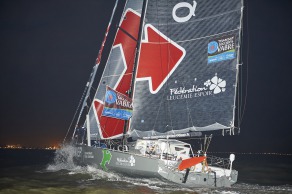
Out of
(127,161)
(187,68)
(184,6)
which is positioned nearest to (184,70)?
(187,68)

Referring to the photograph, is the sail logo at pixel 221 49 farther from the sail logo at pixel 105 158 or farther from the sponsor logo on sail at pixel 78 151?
the sponsor logo on sail at pixel 78 151

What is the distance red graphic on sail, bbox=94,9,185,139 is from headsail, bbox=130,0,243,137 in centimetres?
7

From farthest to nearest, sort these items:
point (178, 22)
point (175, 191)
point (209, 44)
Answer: point (178, 22), point (209, 44), point (175, 191)

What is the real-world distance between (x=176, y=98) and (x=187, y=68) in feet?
6.40

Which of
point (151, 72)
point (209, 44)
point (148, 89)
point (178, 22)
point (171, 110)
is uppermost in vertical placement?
point (178, 22)

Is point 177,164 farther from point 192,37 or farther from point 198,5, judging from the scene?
point 198,5

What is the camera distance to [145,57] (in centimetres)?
1909

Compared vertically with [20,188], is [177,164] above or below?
above

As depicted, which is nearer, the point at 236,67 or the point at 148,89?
the point at 236,67

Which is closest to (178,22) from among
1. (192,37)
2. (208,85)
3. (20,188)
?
(192,37)

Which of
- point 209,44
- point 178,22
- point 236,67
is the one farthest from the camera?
point 178,22

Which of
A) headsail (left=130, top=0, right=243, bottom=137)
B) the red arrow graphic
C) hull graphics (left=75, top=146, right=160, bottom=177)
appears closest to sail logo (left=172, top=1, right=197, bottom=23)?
headsail (left=130, top=0, right=243, bottom=137)

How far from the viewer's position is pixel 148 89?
60.6 ft

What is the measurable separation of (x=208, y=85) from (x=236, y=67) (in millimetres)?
1843
